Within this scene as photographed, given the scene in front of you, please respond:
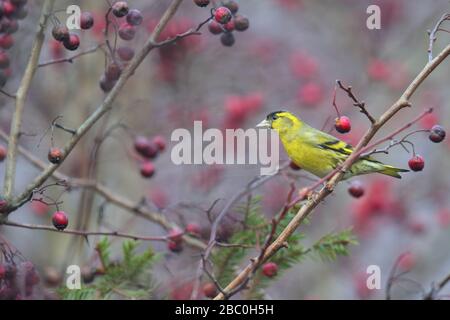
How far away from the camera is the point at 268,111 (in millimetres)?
4477


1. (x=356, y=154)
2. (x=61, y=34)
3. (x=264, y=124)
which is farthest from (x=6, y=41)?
(x=356, y=154)

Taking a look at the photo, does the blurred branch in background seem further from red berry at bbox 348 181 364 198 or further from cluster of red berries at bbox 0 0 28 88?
cluster of red berries at bbox 0 0 28 88

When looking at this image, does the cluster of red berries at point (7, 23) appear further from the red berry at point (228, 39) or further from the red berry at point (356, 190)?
the red berry at point (356, 190)

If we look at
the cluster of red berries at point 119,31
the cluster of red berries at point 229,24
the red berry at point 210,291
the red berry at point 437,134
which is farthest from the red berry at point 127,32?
the red berry at point 437,134

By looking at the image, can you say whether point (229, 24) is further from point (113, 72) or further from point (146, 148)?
point (146, 148)

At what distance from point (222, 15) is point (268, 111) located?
8.75ft

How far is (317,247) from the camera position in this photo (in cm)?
203

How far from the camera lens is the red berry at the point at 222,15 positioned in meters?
1.83

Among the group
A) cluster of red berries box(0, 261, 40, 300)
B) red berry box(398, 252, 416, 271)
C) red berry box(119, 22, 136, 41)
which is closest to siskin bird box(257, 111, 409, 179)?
red berry box(119, 22, 136, 41)

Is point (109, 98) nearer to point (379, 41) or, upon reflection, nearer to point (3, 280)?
point (3, 280)

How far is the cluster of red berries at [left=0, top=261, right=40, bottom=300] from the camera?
174 cm

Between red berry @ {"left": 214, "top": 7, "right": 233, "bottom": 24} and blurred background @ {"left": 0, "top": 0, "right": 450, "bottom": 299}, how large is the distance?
62.4 inches
